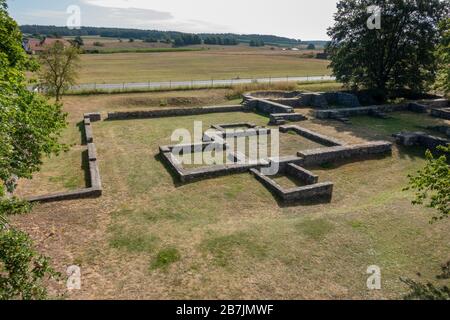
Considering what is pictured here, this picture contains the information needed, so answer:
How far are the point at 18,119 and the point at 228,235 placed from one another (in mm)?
5773

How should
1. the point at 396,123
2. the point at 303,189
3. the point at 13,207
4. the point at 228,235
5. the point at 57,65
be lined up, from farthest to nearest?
1. the point at 57,65
2. the point at 396,123
3. the point at 303,189
4. the point at 228,235
5. the point at 13,207

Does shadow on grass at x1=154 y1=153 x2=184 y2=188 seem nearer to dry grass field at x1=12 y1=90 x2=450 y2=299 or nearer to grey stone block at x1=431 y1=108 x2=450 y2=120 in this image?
dry grass field at x1=12 y1=90 x2=450 y2=299

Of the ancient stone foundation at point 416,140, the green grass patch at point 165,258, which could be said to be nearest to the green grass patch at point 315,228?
the green grass patch at point 165,258

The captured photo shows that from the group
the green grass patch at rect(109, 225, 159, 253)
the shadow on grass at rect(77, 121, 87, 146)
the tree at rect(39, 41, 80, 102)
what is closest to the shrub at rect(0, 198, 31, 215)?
the green grass patch at rect(109, 225, 159, 253)

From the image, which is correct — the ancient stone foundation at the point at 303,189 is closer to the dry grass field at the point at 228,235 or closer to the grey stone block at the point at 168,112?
the dry grass field at the point at 228,235

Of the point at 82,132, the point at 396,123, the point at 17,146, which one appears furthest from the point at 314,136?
the point at 17,146

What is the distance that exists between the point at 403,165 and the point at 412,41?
1711cm

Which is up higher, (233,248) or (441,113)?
(441,113)

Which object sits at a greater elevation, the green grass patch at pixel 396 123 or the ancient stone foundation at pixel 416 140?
the green grass patch at pixel 396 123

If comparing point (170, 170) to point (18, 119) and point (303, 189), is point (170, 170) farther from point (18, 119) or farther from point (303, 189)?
point (18, 119)

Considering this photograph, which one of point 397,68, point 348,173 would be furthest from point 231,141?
point 397,68

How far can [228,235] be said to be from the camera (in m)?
9.38

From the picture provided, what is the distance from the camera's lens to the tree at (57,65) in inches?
985

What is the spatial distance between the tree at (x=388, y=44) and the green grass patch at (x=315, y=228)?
22.1 metres
